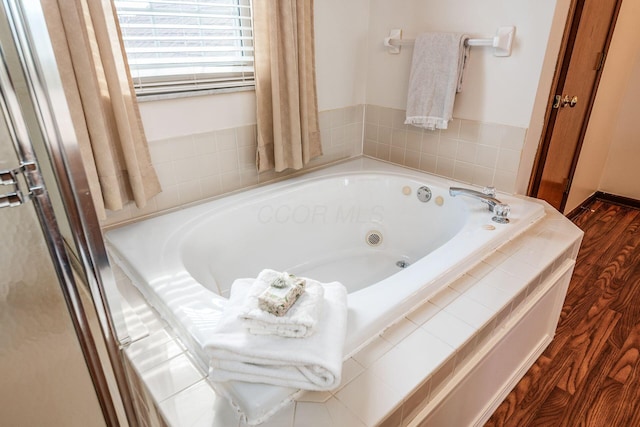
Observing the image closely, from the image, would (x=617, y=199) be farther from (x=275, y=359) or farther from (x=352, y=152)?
(x=275, y=359)

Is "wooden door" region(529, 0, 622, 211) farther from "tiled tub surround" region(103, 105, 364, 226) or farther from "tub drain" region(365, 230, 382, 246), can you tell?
"tiled tub surround" region(103, 105, 364, 226)

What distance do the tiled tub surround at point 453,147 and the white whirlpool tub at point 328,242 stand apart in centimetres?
11

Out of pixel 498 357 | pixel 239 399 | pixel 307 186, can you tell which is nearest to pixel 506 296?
pixel 498 357

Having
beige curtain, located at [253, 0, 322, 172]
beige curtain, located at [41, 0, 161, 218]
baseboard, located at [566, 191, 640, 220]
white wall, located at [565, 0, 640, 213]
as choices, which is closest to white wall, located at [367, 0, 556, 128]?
beige curtain, located at [253, 0, 322, 172]

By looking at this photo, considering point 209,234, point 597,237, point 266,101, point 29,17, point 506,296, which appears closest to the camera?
point 29,17

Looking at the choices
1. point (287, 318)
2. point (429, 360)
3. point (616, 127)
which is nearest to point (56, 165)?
point (287, 318)

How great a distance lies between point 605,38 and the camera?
2348mm

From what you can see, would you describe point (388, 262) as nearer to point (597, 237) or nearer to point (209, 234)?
point (209, 234)

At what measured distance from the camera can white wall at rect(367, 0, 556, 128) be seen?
169cm

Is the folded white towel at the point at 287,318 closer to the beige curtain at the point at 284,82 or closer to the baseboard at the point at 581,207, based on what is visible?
the beige curtain at the point at 284,82

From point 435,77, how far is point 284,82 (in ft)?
2.48

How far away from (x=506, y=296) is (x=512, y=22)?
124 centimetres

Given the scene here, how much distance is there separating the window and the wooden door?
1560 mm

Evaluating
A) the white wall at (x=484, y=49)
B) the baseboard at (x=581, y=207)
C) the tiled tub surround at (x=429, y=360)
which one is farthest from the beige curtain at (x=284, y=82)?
the baseboard at (x=581, y=207)
